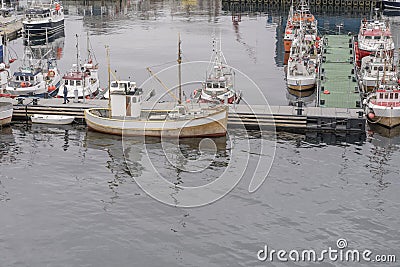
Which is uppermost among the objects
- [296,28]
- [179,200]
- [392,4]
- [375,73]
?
[392,4]

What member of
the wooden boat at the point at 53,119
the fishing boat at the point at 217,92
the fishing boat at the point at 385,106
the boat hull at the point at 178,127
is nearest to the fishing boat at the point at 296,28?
the fishing boat at the point at 217,92

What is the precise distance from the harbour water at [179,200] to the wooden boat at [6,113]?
896 millimetres

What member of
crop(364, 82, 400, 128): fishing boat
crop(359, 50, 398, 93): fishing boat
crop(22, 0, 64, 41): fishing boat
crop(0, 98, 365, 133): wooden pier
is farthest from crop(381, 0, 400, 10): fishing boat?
crop(0, 98, 365, 133): wooden pier

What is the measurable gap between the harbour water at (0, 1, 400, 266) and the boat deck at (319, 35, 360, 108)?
5.27m

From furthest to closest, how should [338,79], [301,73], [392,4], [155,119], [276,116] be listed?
1. [392,4]
2. [301,73]
3. [338,79]
4. [276,116]
5. [155,119]

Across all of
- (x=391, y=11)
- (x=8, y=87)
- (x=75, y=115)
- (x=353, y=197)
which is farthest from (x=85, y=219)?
(x=391, y=11)

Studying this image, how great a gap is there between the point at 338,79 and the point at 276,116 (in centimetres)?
1583

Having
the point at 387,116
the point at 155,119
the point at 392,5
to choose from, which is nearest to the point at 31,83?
the point at 155,119

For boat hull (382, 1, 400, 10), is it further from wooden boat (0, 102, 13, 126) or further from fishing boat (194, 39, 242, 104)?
wooden boat (0, 102, 13, 126)

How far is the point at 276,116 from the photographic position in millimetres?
54406

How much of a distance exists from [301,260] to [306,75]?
126 ft

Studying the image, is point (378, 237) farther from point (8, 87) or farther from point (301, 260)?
point (8, 87)

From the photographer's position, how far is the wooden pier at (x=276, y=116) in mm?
53594

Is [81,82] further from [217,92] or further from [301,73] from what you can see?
[301,73]
